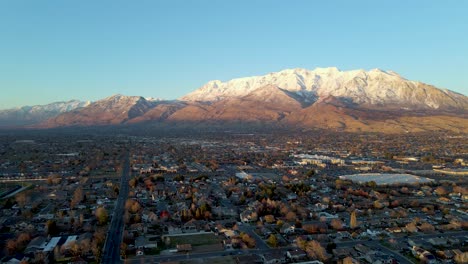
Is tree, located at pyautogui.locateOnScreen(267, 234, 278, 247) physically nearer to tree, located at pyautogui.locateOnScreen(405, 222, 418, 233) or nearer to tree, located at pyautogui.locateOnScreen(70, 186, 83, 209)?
tree, located at pyautogui.locateOnScreen(405, 222, 418, 233)

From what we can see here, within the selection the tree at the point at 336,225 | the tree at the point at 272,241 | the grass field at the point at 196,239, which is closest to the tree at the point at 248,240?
the tree at the point at 272,241

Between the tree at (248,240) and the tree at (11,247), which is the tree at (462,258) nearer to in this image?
the tree at (248,240)

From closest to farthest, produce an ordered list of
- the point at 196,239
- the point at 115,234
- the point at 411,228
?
the point at 196,239, the point at 115,234, the point at 411,228

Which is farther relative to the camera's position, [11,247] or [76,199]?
[76,199]

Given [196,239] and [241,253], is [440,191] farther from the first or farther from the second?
[196,239]

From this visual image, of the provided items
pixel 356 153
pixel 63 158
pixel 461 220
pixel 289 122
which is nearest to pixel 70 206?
pixel 461 220

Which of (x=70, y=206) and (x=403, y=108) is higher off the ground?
(x=403, y=108)

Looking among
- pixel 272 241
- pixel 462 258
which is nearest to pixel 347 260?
pixel 272 241

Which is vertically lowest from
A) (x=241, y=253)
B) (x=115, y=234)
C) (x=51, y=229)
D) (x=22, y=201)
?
(x=241, y=253)

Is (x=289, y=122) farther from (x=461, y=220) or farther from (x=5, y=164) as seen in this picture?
(x=461, y=220)
